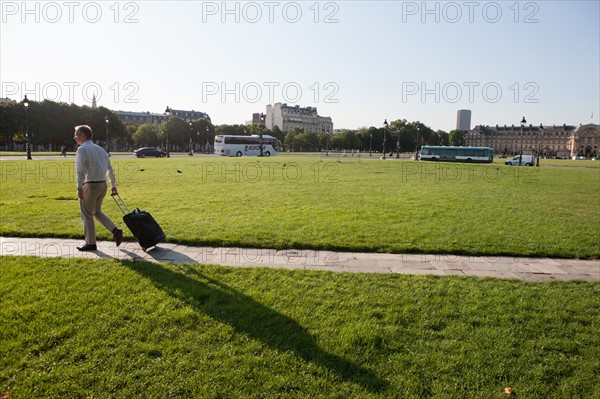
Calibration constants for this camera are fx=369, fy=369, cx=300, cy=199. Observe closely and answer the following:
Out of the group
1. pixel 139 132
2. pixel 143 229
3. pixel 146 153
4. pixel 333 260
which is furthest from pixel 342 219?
pixel 139 132

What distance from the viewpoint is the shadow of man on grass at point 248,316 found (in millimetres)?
3572

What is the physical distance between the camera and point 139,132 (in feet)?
321

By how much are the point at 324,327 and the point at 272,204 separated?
27.2 feet

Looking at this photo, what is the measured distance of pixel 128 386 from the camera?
3.26 meters

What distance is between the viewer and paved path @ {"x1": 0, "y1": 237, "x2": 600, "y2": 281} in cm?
638

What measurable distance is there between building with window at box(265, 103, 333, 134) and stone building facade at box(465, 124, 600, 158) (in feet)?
Answer: 267

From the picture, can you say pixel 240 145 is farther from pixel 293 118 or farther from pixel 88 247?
pixel 293 118

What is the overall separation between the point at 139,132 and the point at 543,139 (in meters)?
187

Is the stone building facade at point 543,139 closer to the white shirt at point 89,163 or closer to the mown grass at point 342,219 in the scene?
the mown grass at point 342,219

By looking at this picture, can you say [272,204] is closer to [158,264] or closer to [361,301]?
[158,264]

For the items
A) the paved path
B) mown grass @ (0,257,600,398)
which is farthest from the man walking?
mown grass @ (0,257,600,398)

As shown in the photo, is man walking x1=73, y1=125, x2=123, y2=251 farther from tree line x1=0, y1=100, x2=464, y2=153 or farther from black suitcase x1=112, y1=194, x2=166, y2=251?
tree line x1=0, y1=100, x2=464, y2=153

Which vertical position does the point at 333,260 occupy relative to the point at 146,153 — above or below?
below

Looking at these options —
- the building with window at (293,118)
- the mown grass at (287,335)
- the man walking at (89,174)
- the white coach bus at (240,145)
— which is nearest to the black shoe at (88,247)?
the man walking at (89,174)
